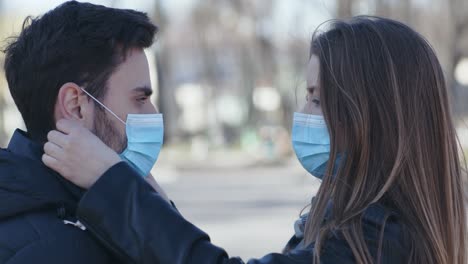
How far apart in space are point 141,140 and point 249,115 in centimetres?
4687

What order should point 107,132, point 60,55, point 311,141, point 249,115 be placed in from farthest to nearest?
point 249,115 < point 311,141 < point 107,132 < point 60,55

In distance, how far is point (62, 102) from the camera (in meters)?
2.45

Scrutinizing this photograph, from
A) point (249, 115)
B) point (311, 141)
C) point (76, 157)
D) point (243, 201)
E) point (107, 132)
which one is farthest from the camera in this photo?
point (249, 115)

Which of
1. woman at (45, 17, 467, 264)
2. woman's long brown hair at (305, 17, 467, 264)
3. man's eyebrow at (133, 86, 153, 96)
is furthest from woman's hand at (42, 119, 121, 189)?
woman's long brown hair at (305, 17, 467, 264)

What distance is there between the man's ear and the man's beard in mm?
53

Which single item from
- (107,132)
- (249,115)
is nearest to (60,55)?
(107,132)

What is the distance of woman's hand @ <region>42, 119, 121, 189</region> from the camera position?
2.31 metres

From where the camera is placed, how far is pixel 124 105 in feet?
8.42

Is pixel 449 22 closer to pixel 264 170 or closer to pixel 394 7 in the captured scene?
pixel 394 7

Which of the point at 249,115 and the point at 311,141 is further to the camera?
the point at 249,115

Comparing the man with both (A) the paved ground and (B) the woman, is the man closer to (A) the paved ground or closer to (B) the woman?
(B) the woman

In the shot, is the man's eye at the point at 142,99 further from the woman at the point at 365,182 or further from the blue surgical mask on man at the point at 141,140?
the woman at the point at 365,182

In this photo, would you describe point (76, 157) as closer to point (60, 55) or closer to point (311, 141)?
point (60, 55)

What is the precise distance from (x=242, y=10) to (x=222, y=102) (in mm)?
33035
